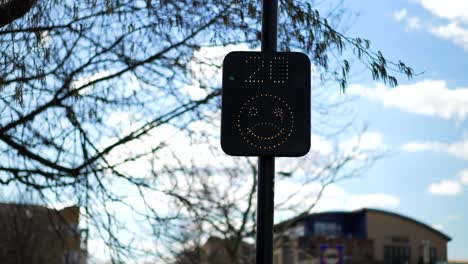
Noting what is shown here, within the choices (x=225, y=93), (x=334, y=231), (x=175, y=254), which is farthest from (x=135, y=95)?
(x=334, y=231)

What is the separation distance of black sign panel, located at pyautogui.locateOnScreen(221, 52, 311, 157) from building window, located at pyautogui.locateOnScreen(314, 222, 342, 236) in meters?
67.5

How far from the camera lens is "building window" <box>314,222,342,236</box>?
7262 cm

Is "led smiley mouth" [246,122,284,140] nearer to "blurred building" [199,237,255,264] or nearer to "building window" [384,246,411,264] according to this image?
"blurred building" [199,237,255,264]

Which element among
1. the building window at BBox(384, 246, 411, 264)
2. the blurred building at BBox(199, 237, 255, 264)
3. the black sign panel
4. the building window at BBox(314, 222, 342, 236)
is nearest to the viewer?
the black sign panel

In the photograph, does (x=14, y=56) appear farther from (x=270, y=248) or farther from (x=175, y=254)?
(x=175, y=254)

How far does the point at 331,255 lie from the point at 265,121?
12352 millimetres

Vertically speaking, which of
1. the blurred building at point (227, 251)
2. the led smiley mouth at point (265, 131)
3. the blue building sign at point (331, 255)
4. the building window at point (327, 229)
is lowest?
the led smiley mouth at point (265, 131)

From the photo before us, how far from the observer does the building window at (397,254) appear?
70938 millimetres

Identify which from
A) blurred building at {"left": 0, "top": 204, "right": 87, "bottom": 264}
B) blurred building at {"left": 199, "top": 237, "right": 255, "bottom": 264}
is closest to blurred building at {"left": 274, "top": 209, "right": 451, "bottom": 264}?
blurred building at {"left": 0, "top": 204, "right": 87, "bottom": 264}

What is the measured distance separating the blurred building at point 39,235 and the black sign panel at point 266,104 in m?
6.29

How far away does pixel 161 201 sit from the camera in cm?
1081

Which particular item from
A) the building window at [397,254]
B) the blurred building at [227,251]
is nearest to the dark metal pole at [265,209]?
the blurred building at [227,251]

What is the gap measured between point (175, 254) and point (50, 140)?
342 centimetres

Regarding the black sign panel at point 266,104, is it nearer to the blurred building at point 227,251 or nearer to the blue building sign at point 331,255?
the blue building sign at point 331,255
